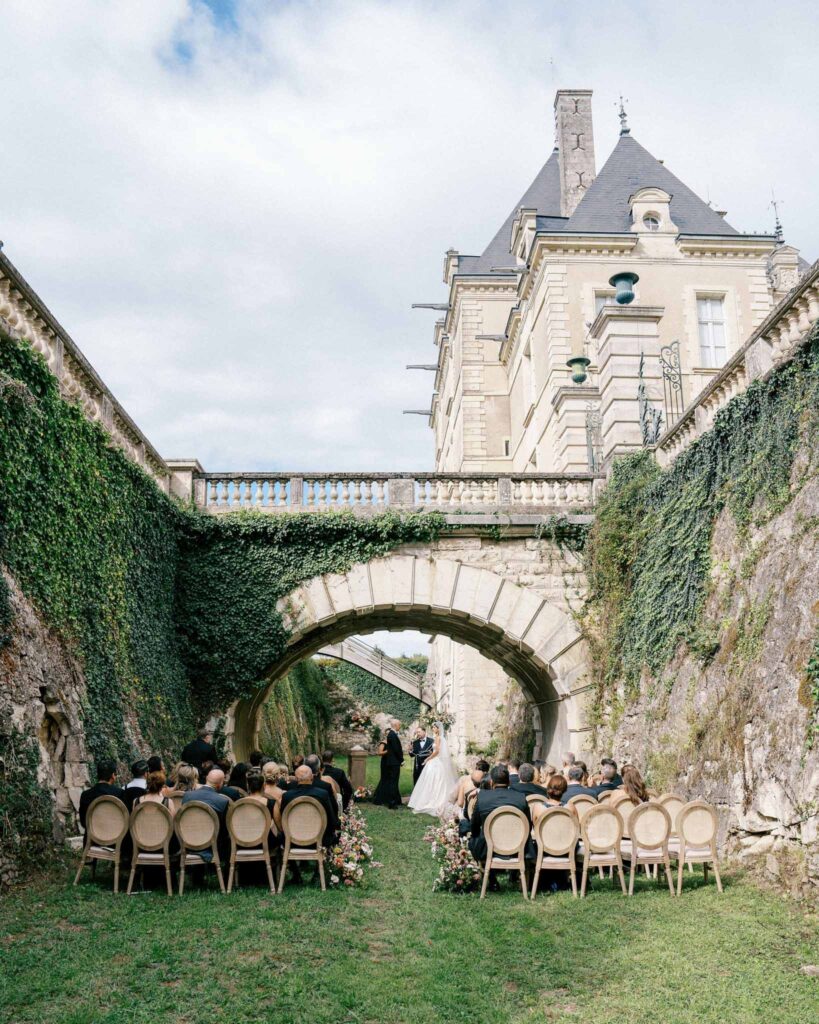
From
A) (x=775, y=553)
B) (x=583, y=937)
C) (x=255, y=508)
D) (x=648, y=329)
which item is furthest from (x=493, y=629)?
(x=583, y=937)

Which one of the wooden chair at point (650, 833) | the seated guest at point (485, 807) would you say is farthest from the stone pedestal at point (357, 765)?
the wooden chair at point (650, 833)

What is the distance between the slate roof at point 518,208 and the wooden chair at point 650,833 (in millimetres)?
24091

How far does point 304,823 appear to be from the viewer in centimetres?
800

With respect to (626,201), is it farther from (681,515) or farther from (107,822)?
(107,822)

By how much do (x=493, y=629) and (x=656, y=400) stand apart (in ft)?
14.8

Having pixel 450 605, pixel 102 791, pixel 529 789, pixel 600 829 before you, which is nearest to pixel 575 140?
A: pixel 450 605

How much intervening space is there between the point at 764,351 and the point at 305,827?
21.8 ft

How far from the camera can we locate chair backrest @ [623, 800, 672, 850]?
7.74 metres

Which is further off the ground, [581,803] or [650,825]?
[581,803]

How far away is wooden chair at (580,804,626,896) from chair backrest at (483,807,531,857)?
0.51 metres

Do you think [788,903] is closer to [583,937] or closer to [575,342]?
[583,937]

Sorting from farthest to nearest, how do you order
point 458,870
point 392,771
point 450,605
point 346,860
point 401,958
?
point 392,771 < point 450,605 < point 346,860 < point 458,870 < point 401,958

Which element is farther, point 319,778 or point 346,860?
point 319,778

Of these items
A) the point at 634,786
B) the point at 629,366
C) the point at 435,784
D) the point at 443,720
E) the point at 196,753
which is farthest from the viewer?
the point at 443,720
